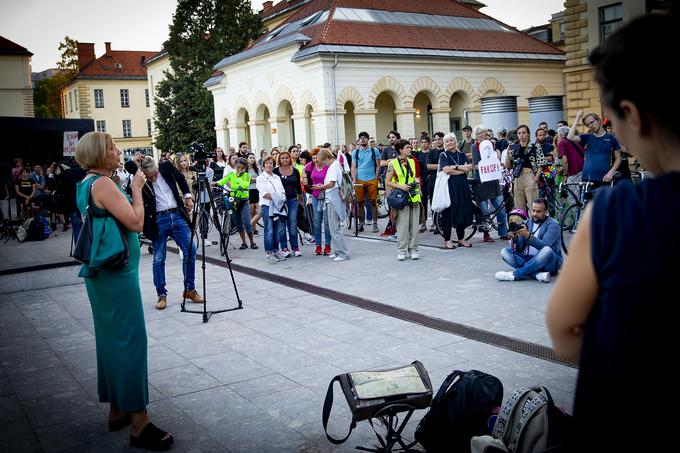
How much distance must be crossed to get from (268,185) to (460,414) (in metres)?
9.07

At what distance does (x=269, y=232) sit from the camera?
12.8 m

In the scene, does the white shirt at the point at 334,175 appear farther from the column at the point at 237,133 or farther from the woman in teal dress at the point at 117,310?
the column at the point at 237,133

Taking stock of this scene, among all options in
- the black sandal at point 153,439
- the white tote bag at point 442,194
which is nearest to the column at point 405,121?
the white tote bag at point 442,194

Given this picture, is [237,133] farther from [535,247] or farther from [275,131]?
[535,247]

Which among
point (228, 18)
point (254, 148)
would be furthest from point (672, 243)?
point (228, 18)

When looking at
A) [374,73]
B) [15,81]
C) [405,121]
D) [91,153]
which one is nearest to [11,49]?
[15,81]

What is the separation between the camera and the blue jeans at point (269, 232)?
12.7m

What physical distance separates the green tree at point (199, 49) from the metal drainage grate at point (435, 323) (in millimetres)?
42220

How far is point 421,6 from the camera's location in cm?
4238

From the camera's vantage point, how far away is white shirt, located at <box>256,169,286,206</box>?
41.5 ft

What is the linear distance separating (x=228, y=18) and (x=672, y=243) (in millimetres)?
52724

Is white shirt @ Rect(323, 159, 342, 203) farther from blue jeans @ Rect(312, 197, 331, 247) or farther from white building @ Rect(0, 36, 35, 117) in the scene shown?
white building @ Rect(0, 36, 35, 117)

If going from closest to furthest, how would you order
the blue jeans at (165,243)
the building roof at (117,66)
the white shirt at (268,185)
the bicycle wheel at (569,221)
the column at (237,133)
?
the blue jeans at (165,243)
the bicycle wheel at (569,221)
the white shirt at (268,185)
the column at (237,133)
the building roof at (117,66)

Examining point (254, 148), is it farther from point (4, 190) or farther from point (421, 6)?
point (4, 190)
